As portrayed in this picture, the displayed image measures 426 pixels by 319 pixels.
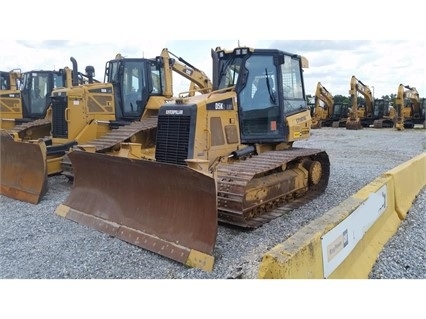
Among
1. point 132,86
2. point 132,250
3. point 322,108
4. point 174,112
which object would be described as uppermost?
point 132,86

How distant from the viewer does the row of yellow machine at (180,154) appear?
15.2 ft

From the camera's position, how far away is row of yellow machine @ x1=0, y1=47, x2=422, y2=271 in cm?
464

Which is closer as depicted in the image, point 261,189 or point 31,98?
point 261,189

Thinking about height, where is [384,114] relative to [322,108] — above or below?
below

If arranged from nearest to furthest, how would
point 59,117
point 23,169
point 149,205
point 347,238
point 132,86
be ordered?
point 347,238, point 149,205, point 23,169, point 59,117, point 132,86

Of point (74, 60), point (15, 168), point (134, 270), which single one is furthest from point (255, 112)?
point (74, 60)

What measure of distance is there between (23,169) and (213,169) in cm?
395

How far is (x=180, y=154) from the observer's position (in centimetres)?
596

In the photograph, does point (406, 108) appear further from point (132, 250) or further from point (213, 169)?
point (132, 250)

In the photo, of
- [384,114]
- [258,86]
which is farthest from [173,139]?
[384,114]

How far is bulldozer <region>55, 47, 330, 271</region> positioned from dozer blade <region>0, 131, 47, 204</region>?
1.21m

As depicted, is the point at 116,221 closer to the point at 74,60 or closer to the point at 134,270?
the point at 134,270

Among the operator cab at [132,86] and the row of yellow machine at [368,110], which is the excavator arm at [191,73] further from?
the row of yellow machine at [368,110]

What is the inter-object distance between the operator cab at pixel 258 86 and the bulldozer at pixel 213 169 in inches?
0.6
